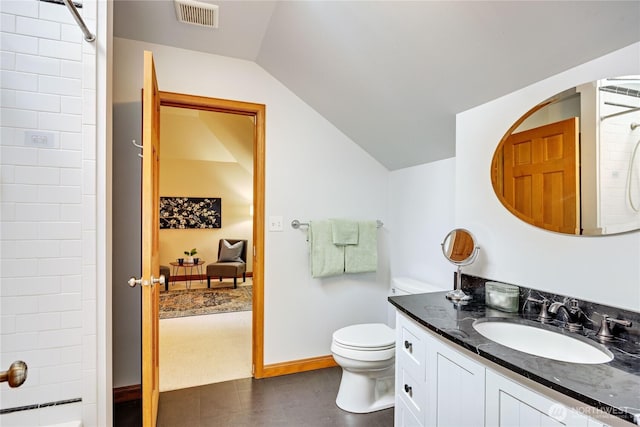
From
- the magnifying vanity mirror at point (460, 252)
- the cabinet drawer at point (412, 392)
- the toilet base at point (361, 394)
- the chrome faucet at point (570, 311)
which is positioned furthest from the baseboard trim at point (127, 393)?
the chrome faucet at point (570, 311)

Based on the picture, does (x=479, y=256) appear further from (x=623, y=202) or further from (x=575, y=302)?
(x=623, y=202)

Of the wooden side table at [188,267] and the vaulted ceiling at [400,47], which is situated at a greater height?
the vaulted ceiling at [400,47]

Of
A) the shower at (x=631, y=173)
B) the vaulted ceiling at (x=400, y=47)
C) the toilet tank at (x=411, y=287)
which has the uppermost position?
the vaulted ceiling at (x=400, y=47)

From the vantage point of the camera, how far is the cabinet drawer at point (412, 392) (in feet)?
4.45

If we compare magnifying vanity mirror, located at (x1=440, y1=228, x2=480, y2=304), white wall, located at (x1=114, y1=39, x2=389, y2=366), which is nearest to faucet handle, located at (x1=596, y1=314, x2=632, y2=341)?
magnifying vanity mirror, located at (x1=440, y1=228, x2=480, y2=304)

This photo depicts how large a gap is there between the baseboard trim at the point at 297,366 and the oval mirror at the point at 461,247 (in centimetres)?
145

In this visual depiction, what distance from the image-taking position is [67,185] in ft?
4.50

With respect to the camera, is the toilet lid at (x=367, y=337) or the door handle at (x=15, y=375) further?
the toilet lid at (x=367, y=337)

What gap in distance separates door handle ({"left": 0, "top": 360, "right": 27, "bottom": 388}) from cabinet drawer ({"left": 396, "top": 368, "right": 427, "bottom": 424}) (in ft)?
4.45

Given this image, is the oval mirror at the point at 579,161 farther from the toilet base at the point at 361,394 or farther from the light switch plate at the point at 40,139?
the light switch plate at the point at 40,139

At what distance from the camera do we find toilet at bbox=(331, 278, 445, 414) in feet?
6.31

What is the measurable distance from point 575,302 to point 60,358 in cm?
217

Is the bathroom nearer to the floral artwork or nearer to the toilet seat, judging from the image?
the toilet seat

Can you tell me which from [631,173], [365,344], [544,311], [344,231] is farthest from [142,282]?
[631,173]
